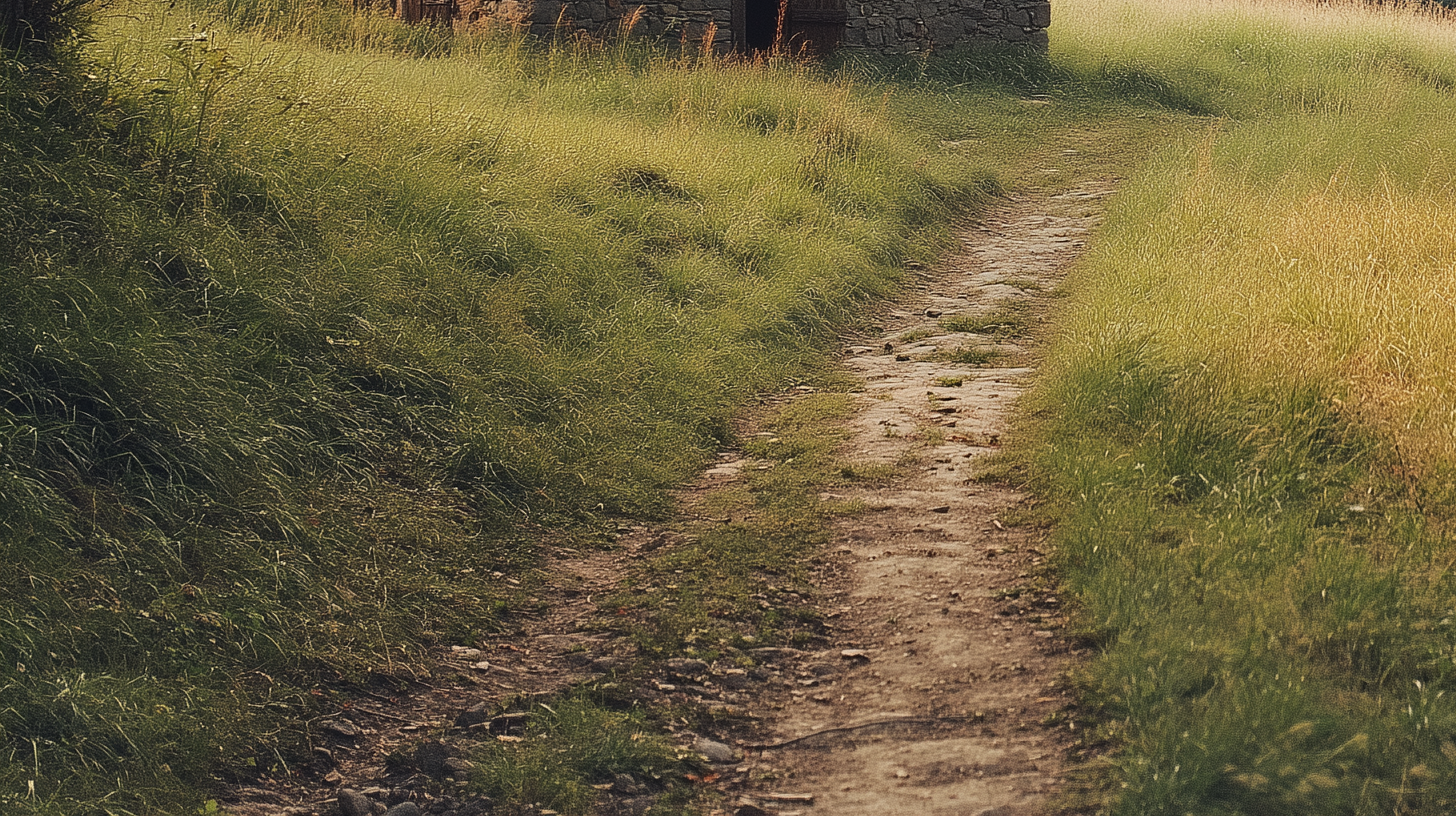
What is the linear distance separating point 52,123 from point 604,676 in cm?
363

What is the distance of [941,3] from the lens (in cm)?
1549

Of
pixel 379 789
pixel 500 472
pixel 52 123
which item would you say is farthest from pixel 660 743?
pixel 52 123

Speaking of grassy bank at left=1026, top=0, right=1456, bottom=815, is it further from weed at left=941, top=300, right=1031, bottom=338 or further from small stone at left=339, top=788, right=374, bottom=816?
small stone at left=339, top=788, right=374, bottom=816

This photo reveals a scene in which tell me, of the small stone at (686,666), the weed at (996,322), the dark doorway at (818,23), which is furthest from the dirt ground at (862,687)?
the dark doorway at (818,23)

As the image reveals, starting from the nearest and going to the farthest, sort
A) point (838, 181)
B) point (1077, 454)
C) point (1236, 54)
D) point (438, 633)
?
point (438, 633) → point (1077, 454) → point (838, 181) → point (1236, 54)

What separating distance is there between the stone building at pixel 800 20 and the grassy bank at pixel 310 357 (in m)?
3.72

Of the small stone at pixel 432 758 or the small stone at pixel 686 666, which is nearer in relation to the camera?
the small stone at pixel 432 758

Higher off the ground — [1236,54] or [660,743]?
[1236,54]

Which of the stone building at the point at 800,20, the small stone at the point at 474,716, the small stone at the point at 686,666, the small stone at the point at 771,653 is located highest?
the stone building at the point at 800,20

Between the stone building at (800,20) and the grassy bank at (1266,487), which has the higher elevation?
the stone building at (800,20)

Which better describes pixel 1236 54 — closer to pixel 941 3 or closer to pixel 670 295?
pixel 941 3

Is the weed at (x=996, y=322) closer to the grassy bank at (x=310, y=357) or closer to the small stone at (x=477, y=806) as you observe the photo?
the grassy bank at (x=310, y=357)

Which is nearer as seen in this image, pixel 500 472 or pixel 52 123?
pixel 500 472

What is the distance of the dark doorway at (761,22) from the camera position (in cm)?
1616
